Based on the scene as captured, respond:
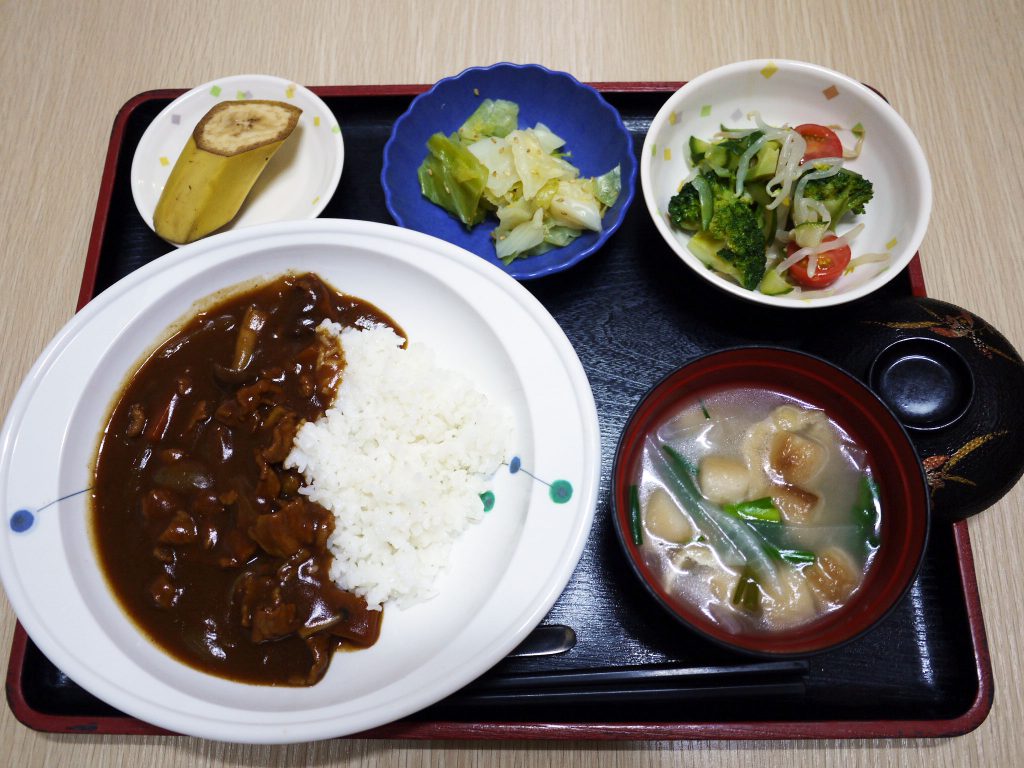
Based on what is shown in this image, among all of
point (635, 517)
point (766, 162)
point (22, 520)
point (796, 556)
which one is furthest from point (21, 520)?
point (766, 162)

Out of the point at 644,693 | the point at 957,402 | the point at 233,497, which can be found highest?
the point at 957,402

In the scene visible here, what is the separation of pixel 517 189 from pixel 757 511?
5.01 ft

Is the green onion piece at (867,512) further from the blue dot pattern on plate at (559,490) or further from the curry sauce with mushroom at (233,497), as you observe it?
the curry sauce with mushroom at (233,497)

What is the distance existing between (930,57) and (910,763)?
316 centimetres

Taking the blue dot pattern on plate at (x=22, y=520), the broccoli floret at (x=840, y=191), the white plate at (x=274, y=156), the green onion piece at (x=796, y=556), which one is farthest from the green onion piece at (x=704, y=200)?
the blue dot pattern on plate at (x=22, y=520)

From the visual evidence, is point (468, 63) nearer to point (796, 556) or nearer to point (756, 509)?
point (756, 509)

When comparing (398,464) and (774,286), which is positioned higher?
(774,286)

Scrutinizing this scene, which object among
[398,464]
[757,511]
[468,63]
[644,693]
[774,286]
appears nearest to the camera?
[644,693]

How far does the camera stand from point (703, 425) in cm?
221

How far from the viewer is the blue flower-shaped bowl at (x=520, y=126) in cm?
264

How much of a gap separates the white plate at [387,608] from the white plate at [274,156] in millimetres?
452

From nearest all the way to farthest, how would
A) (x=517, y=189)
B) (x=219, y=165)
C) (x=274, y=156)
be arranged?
(x=219, y=165) → (x=517, y=189) → (x=274, y=156)

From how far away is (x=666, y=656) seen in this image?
7.17 ft

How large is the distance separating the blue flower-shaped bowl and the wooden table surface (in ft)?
1.79
